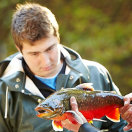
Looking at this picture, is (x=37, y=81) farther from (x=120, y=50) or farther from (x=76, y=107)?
(x=120, y=50)

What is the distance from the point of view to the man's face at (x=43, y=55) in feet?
11.6

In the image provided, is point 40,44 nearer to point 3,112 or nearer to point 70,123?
point 3,112

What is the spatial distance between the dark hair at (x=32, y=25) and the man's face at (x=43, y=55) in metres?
0.06

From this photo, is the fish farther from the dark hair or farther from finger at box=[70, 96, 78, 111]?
the dark hair

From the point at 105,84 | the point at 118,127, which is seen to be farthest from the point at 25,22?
the point at 118,127

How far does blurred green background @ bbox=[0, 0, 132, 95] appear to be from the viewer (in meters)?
9.09

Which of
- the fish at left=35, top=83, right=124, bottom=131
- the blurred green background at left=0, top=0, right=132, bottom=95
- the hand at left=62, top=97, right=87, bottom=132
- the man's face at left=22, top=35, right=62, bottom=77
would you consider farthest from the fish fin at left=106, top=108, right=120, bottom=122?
the blurred green background at left=0, top=0, right=132, bottom=95

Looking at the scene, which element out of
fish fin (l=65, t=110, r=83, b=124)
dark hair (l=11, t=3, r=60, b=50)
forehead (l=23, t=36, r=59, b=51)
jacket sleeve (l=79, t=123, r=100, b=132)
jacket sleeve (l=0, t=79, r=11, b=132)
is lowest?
jacket sleeve (l=0, t=79, r=11, b=132)

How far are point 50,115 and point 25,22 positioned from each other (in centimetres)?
119

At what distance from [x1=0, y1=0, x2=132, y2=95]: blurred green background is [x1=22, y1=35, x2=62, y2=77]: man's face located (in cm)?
498

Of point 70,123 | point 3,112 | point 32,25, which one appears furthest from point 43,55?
point 70,123

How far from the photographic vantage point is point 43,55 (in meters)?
3.54

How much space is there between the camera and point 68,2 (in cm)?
969

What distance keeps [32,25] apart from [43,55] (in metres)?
0.31
